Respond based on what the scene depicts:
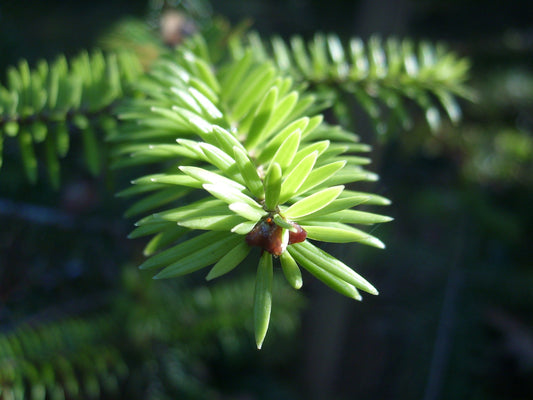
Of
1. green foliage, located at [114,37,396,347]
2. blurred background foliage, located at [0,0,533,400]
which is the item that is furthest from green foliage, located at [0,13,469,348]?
blurred background foliage, located at [0,0,533,400]

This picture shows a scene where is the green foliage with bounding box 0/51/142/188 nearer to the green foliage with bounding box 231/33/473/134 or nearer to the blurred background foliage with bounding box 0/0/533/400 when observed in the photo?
the green foliage with bounding box 231/33/473/134

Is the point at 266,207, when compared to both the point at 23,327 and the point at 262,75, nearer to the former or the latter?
the point at 262,75

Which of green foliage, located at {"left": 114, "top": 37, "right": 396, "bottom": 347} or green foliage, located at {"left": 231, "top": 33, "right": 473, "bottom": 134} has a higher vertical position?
green foliage, located at {"left": 231, "top": 33, "right": 473, "bottom": 134}

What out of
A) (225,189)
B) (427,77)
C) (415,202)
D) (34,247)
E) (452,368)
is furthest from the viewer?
(415,202)

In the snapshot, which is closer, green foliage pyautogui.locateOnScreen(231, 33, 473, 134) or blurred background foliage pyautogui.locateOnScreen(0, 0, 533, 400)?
green foliage pyautogui.locateOnScreen(231, 33, 473, 134)

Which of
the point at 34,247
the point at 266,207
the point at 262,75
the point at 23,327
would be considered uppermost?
the point at 262,75

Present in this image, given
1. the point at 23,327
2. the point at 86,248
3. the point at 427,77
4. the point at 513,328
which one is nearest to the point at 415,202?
the point at 513,328

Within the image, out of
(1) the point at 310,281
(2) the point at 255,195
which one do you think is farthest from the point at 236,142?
(1) the point at 310,281

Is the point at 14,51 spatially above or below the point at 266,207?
above
